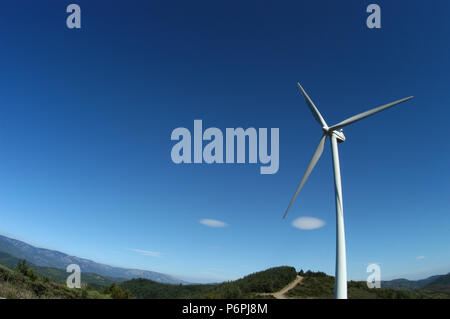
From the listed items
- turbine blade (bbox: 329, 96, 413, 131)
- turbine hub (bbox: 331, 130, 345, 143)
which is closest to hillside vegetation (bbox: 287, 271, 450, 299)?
turbine hub (bbox: 331, 130, 345, 143)

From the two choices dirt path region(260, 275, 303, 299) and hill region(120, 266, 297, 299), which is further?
hill region(120, 266, 297, 299)

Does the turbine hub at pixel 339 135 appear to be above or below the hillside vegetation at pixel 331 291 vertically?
above

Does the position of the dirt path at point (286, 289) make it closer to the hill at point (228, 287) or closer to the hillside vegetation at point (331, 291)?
the hill at point (228, 287)

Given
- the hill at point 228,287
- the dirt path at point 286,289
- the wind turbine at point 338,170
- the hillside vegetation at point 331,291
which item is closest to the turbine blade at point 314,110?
the wind turbine at point 338,170

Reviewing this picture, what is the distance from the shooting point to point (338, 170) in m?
31.0

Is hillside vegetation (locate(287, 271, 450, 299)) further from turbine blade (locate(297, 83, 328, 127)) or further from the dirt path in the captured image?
turbine blade (locate(297, 83, 328, 127))

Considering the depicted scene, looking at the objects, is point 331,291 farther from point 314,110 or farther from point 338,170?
point 314,110

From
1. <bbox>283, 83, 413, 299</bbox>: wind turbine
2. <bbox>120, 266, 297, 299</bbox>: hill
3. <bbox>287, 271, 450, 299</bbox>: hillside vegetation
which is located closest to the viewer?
<bbox>283, 83, 413, 299</bbox>: wind turbine

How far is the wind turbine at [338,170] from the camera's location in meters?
25.0

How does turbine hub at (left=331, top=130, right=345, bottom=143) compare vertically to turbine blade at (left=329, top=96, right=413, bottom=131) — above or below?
below

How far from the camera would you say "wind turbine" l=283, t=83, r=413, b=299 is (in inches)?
985
